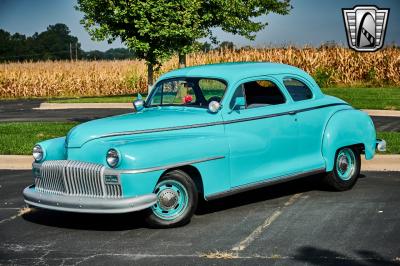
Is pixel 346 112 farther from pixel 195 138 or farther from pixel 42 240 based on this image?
pixel 42 240

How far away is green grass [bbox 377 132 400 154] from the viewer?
12398mm

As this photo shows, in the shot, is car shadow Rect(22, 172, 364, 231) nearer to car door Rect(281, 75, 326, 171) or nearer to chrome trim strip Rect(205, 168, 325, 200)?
chrome trim strip Rect(205, 168, 325, 200)

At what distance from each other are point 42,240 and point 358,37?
1270 inches

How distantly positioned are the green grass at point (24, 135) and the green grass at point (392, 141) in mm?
6384

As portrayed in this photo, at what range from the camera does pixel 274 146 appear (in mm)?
8797

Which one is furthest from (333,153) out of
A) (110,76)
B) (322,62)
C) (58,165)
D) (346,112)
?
(110,76)

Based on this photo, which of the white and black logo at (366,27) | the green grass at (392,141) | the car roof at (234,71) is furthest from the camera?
the white and black logo at (366,27)

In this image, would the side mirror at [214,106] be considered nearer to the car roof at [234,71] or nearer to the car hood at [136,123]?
the car hood at [136,123]

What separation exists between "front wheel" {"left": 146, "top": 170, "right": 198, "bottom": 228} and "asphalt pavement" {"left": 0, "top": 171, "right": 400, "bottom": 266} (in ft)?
0.38

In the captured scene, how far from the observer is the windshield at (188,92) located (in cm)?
870

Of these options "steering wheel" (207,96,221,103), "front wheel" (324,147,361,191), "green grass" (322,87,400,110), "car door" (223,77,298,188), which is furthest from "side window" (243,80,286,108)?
"green grass" (322,87,400,110)

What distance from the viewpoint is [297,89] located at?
9461 mm

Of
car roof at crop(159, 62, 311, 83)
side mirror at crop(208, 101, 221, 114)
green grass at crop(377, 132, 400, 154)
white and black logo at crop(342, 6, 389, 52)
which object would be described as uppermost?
white and black logo at crop(342, 6, 389, 52)

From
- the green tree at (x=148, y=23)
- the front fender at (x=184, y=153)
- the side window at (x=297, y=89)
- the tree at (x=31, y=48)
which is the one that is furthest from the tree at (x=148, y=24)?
the tree at (x=31, y=48)
